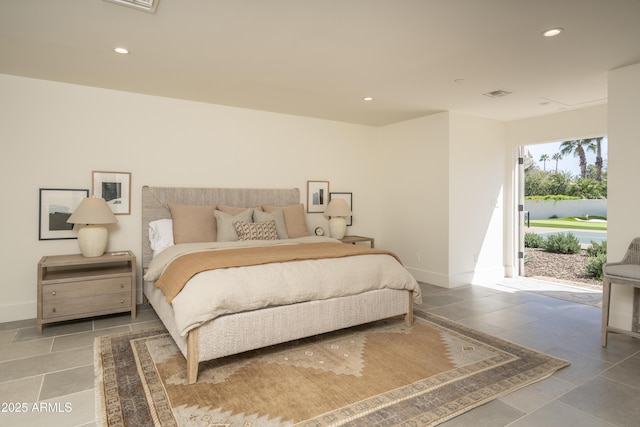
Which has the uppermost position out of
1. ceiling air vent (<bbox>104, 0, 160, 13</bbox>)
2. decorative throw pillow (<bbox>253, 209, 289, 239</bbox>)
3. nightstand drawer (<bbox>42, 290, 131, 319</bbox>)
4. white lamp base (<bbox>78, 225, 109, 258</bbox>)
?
ceiling air vent (<bbox>104, 0, 160, 13</bbox>)

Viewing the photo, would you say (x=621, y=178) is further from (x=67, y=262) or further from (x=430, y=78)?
(x=67, y=262)

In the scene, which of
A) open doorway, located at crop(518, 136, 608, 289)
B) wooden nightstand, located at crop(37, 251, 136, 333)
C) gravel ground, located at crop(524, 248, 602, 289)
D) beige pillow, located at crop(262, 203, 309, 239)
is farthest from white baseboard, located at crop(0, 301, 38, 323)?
gravel ground, located at crop(524, 248, 602, 289)

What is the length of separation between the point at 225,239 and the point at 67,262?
4.82 feet

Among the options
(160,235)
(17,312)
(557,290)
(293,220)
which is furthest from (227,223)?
(557,290)

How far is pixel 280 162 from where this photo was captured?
16.9 ft

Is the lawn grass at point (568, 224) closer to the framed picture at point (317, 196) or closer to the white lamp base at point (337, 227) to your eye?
the white lamp base at point (337, 227)

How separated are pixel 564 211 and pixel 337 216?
4.61m

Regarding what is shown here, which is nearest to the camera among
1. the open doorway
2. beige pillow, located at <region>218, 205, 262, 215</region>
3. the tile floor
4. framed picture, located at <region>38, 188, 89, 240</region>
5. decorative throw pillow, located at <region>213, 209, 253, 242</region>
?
the tile floor

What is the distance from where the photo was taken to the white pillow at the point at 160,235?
403 centimetres

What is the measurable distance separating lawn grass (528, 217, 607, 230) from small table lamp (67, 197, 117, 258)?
7333 millimetres

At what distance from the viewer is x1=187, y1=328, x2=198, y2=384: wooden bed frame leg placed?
7.85ft

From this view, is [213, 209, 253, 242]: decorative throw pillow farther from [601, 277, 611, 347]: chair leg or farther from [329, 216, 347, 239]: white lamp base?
[601, 277, 611, 347]: chair leg

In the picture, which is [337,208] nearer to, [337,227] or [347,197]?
[337,227]

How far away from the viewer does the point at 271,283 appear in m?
2.74
